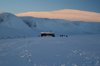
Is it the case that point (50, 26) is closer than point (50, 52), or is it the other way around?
point (50, 52)

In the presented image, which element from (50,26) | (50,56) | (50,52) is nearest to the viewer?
(50,56)

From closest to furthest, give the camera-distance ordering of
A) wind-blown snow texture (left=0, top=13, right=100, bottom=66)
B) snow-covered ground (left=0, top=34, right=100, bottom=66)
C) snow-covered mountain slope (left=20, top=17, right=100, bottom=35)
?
snow-covered ground (left=0, top=34, right=100, bottom=66) < wind-blown snow texture (left=0, top=13, right=100, bottom=66) < snow-covered mountain slope (left=20, top=17, right=100, bottom=35)

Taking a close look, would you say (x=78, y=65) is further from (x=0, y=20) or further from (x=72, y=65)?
(x=0, y=20)

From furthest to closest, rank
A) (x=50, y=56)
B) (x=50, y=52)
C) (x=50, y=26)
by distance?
(x=50, y=26) → (x=50, y=52) → (x=50, y=56)

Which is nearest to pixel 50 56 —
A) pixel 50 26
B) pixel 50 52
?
pixel 50 52

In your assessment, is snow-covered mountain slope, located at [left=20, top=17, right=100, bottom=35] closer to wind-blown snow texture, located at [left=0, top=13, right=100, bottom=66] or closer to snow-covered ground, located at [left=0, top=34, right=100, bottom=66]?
wind-blown snow texture, located at [left=0, top=13, right=100, bottom=66]

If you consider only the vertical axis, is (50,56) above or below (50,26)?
above

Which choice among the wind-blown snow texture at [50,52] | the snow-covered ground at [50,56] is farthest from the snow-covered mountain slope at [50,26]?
the snow-covered ground at [50,56]

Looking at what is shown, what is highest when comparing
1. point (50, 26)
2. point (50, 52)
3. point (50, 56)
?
point (50, 56)

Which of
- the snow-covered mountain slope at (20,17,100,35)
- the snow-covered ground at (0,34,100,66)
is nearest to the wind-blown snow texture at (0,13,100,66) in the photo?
the snow-covered ground at (0,34,100,66)

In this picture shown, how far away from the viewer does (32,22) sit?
376 ft

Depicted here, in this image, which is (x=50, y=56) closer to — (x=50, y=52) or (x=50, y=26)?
(x=50, y=52)

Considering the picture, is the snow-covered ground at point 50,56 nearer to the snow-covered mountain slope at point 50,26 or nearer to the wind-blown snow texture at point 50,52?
the wind-blown snow texture at point 50,52

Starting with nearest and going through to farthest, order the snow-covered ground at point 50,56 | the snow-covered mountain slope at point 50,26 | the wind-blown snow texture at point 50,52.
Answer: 1. the snow-covered ground at point 50,56
2. the wind-blown snow texture at point 50,52
3. the snow-covered mountain slope at point 50,26
